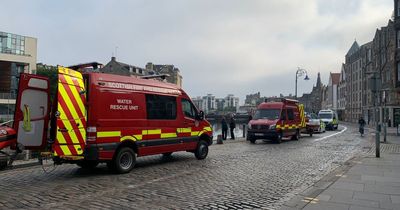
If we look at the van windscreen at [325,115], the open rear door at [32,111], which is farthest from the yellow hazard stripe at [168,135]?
the van windscreen at [325,115]

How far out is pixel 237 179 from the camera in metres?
9.51

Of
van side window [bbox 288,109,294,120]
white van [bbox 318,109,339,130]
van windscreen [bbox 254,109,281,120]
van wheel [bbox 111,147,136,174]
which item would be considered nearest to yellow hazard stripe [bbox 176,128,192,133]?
van wheel [bbox 111,147,136,174]

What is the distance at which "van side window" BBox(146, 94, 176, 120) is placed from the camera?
11364 mm

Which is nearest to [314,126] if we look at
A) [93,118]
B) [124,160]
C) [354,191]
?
[124,160]

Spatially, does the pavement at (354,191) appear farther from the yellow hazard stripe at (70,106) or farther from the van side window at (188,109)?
the yellow hazard stripe at (70,106)

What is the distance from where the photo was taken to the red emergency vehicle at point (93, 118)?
9.07m

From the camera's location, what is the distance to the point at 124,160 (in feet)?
34.3

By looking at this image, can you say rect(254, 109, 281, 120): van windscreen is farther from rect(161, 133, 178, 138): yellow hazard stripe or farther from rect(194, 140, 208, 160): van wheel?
rect(161, 133, 178, 138): yellow hazard stripe

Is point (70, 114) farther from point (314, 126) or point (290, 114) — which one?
point (314, 126)

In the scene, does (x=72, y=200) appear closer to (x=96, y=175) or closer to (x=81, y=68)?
(x=96, y=175)

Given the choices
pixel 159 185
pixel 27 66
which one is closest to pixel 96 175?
pixel 159 185

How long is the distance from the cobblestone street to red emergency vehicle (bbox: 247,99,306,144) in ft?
28.7

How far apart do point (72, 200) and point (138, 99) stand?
4340mm

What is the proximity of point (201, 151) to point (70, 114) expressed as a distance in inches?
229
